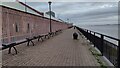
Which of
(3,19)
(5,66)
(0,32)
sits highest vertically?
(3,19)

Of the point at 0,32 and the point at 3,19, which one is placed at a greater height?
the point at 3,19

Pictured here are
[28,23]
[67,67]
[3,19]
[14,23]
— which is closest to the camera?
[67,67]

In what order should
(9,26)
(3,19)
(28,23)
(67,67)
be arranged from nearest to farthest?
(67,67) < (3,19) < (9,26) < (28,23)

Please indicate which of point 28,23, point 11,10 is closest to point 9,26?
point 11,10

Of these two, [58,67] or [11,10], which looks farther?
[11,10]

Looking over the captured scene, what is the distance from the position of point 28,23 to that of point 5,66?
15565 mm

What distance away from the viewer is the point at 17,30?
711 inches

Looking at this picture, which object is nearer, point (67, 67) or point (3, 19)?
point (67, 67)

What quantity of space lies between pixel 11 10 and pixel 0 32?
3.38m

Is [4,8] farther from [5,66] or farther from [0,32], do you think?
[5,66]

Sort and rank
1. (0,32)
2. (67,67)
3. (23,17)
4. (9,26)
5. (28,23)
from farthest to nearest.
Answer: (28,23) → (23,17) → (9,26) → (0,32) → (67,67)

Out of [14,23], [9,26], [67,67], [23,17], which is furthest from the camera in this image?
[23,17]

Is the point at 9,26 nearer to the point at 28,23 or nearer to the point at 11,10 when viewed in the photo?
the point at 11,10

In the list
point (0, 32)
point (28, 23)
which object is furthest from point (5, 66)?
point (28, 23)
